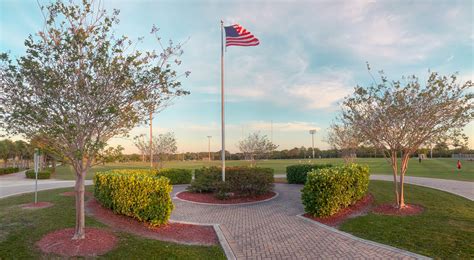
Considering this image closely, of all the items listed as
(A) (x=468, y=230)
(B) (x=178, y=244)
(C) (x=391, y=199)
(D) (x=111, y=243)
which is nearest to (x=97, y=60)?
(D) (x=111, y=243)

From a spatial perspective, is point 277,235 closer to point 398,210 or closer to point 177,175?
point 398,210

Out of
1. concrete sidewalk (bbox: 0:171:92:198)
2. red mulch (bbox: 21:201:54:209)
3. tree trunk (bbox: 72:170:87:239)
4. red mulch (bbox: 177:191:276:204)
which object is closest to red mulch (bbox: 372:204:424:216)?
red mulch (bbox: 177:191:276:204)

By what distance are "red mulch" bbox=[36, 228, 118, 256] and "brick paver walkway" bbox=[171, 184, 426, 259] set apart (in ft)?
9.14

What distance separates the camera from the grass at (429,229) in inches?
244

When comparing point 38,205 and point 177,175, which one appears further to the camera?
point 177,175

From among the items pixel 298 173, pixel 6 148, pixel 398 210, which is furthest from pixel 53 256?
pixel 6 148

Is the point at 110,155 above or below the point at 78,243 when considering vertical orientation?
above

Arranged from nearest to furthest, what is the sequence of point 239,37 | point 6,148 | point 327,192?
point 327,192
point 239,37
point 6,148

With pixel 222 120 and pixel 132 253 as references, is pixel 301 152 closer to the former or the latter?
pixel 222 120

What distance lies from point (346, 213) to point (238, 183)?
202 inches

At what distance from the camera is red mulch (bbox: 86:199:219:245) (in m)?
7.04

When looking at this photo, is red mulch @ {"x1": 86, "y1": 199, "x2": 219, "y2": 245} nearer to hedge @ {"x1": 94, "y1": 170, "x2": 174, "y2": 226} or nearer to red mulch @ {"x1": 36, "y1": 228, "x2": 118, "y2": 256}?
hedge @ {"x1": 94, "y1": 170, "x2": 174, "y2": 226}

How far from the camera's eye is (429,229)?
24.2ft

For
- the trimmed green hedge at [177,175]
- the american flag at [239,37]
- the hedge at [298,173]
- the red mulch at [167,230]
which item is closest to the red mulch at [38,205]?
the red mulch at [167,230]
